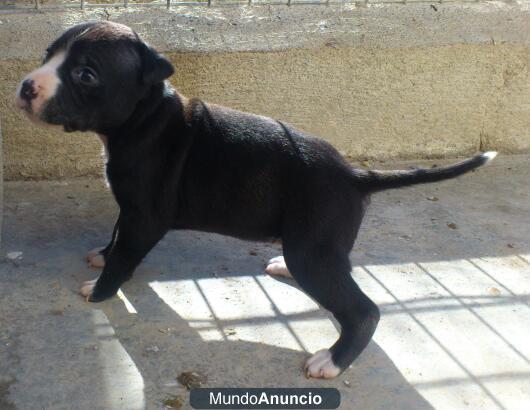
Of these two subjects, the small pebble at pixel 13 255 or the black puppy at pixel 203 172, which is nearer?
the black puppy at pixel 203 172

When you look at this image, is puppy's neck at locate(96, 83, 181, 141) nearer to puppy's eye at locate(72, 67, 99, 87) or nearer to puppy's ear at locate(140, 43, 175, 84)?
puppy's ear at locate(140, 43, 175, 84)


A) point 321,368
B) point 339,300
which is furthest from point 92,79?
point 321,368

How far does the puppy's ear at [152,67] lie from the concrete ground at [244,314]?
41.5 inches

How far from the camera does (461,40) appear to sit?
532 cm

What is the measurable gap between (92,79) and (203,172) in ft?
2.13

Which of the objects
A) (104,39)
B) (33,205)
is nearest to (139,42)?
(104,39)

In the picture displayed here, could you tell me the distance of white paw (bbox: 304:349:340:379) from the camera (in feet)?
10.7

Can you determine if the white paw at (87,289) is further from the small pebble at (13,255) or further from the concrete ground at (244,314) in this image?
the small pebble at (13,255)

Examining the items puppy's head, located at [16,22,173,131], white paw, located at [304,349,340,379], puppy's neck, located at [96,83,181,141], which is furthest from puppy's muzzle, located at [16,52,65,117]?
white paw, located at [304,349,340,379]

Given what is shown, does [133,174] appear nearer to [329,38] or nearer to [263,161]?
[263,161]

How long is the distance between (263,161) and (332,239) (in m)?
0.48

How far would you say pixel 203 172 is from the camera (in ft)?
11.9

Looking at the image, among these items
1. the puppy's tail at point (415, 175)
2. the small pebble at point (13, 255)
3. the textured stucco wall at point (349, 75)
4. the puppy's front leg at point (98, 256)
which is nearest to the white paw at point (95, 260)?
the puppy's front leg at point (98, 256)

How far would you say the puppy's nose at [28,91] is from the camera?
3.36 meters
